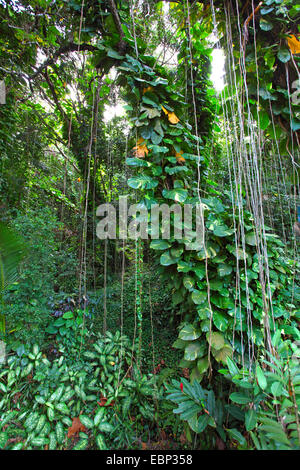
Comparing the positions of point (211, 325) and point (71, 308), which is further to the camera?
point (71, 308)

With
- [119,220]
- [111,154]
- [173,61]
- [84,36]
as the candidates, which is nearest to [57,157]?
[111,154]

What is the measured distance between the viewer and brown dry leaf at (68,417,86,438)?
1.13m

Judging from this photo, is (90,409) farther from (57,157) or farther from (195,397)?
(57,157)

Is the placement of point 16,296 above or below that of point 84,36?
below

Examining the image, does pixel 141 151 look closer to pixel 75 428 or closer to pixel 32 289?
pixel 32 289

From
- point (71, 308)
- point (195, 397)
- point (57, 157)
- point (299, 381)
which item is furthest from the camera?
point (57, 157)

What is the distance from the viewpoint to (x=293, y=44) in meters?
1.04

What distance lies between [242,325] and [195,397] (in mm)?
377

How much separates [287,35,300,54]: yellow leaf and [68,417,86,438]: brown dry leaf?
7.64 feet

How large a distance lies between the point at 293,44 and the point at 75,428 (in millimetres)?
2364

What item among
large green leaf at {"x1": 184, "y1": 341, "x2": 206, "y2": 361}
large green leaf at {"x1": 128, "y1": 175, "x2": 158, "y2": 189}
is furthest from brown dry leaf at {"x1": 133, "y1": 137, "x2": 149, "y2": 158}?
large green leaf at {"x1": 184, "y1": 341, "x2": 206, "y2": 361}

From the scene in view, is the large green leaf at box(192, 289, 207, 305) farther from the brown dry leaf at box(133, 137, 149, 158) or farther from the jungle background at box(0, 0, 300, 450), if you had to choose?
the brown dry leaf at box(133, 137, 149, 158)

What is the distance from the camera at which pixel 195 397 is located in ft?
2.88

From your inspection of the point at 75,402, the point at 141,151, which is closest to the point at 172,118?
the point at 141,151
